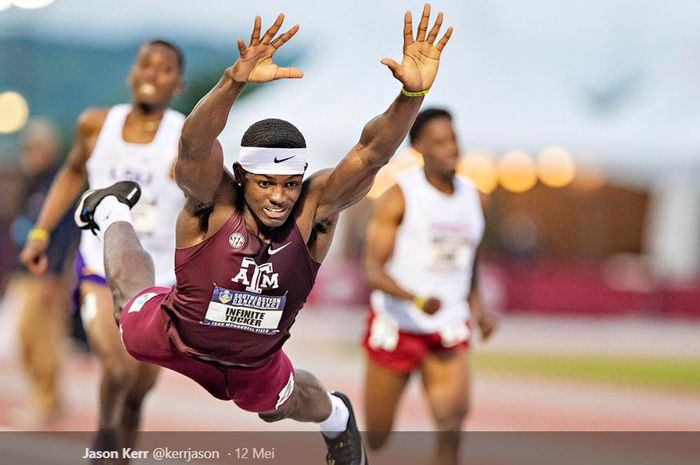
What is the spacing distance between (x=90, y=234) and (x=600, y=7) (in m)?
15.7

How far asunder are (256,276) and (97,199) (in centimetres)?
161

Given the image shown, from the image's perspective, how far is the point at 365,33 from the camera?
20203 mm

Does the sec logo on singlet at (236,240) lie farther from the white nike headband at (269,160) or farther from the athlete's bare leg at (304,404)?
the athlete's bare leg at (304,404)

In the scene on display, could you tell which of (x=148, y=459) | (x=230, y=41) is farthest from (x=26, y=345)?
(x=230, y=41)

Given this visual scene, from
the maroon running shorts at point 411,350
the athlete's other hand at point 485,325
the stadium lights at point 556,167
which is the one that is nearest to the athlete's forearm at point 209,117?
the maroon running shorts at point 411,350

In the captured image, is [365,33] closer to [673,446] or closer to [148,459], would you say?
[673,446]

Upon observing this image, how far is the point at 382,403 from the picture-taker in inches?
325

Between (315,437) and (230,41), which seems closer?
(315,437)

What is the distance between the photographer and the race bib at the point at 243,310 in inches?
234

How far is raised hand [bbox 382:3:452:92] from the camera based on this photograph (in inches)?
221

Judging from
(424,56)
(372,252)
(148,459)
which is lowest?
(148,459)

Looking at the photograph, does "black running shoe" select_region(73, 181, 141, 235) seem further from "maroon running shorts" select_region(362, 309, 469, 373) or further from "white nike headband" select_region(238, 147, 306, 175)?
"maroon running shorts" select_region(362, 309, 469, 373)

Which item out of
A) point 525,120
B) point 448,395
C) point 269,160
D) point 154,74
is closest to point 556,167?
point 525,120

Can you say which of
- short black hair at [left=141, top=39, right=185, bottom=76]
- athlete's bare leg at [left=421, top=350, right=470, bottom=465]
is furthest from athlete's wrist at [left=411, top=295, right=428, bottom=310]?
short black hair at [left=141, top=39, right=185, bottom=76]
